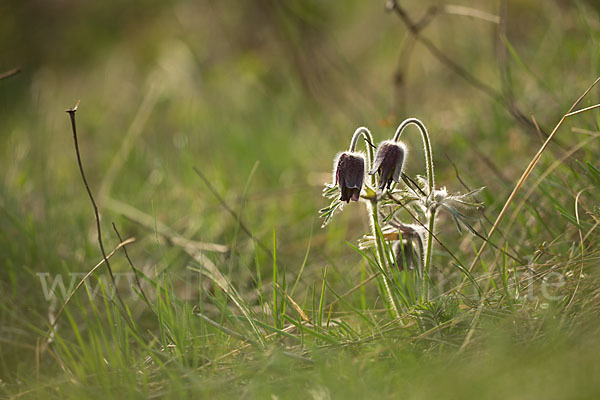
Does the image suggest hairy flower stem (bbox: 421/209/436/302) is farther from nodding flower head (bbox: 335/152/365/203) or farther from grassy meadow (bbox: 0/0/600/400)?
nodding flower head (bbox: 335/152/365/203)

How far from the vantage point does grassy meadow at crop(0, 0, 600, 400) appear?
1292 mm

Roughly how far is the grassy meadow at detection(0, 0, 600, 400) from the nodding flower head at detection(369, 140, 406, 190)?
0.09 m

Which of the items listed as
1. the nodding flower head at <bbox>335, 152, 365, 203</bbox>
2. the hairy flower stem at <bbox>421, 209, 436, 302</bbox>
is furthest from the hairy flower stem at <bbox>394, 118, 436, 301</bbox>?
the nodding flower head at <bbox>335, 152, 365, 203</bbox>

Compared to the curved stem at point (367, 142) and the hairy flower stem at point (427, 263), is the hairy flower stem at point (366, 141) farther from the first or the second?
the hairy flower stem at point (427, 263)

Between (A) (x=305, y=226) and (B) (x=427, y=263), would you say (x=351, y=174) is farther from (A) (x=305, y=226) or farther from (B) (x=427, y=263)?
(A) (x=305, y=226)

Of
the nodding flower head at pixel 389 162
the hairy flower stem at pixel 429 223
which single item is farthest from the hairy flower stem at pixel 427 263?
the nodding flower head at pixel 389 162

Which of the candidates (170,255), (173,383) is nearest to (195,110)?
(170,255)

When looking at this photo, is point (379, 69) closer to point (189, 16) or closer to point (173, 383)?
point (189, 16)

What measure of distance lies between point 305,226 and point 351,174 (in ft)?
4.23

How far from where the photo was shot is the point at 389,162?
1446 mm

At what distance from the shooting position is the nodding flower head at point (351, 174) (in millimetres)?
1461

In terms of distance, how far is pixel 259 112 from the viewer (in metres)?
4.46

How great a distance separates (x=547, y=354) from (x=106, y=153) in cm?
401

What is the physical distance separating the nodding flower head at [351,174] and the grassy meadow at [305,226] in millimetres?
76
